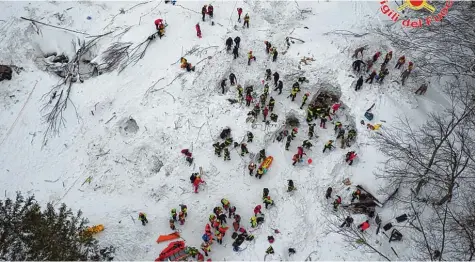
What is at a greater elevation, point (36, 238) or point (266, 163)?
point (36, 238)

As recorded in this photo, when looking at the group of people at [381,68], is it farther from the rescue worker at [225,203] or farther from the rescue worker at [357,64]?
the rescue worker at [225,203]

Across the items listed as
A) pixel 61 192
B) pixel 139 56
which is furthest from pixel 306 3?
pixel 61 192

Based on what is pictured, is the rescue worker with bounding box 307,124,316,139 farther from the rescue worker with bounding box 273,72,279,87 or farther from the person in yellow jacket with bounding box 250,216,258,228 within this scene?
the person in yellow jacket with bounding box 250,216,258,228

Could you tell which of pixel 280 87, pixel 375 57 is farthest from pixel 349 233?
pixel 375 57

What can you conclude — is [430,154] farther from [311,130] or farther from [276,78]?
[276,78]

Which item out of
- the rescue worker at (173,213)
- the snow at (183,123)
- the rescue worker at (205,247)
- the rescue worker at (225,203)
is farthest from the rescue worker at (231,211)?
the rescue worker at (173,213)

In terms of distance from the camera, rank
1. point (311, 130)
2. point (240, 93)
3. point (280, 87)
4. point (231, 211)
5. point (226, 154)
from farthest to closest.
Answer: point (280, 87) < point (240, 93) < point (311, 130) < point (226, 154) < point (231, 211)
